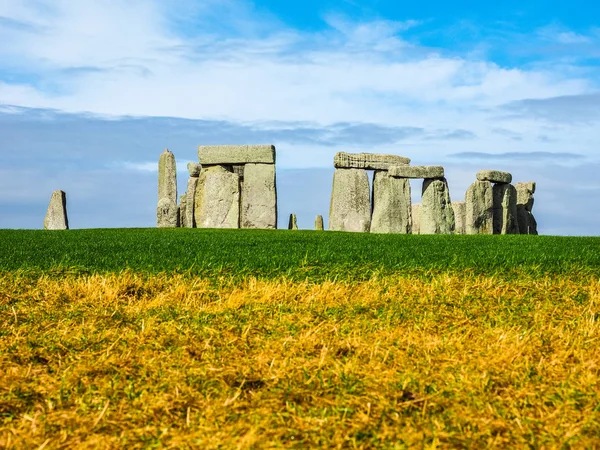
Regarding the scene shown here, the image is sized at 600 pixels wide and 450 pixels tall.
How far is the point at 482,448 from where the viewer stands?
3572 mm

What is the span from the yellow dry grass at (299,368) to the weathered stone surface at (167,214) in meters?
16.8

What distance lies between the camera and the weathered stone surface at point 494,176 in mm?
22938

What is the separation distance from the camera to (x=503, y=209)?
23781mm

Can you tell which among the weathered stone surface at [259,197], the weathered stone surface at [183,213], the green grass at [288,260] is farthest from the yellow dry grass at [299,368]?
the weathered stone surface at [183,213]

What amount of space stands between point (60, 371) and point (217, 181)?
1683cm

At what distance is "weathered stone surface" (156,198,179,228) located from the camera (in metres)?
23.9

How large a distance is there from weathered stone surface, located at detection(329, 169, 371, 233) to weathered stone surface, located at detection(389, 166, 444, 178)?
1.02 meters

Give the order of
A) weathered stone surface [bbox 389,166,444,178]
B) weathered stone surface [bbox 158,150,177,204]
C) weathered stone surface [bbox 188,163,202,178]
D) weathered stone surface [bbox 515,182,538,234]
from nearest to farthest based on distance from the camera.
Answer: weathered stone surface [bbox 389,166,444,178], weathered stone surface [bbox 158,150,177,204], weathered stone surface [bbox 188,163,202,178], weathered stone surface [bbox 515,182,538,234]

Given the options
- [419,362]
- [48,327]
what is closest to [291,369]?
[419,362]

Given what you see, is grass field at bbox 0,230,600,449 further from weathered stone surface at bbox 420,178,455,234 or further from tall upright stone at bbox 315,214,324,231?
tall upright stone at bbox 315,214,324,231

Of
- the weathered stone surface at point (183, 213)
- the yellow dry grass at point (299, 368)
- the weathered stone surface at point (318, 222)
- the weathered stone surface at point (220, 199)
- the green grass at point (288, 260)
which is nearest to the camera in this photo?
the yellow dry grass at point (299, 368)

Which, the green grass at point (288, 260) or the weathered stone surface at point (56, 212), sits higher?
the weathered stone surface at point (56, 212)

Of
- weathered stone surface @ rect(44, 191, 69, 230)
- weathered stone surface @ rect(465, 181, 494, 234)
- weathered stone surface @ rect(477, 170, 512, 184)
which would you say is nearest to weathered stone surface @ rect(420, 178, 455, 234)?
weathered stone surface @ rect(465, 181, 494, 234)

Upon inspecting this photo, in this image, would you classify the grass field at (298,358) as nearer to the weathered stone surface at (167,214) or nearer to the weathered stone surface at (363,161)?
the weathered stone surface at (363,161)
